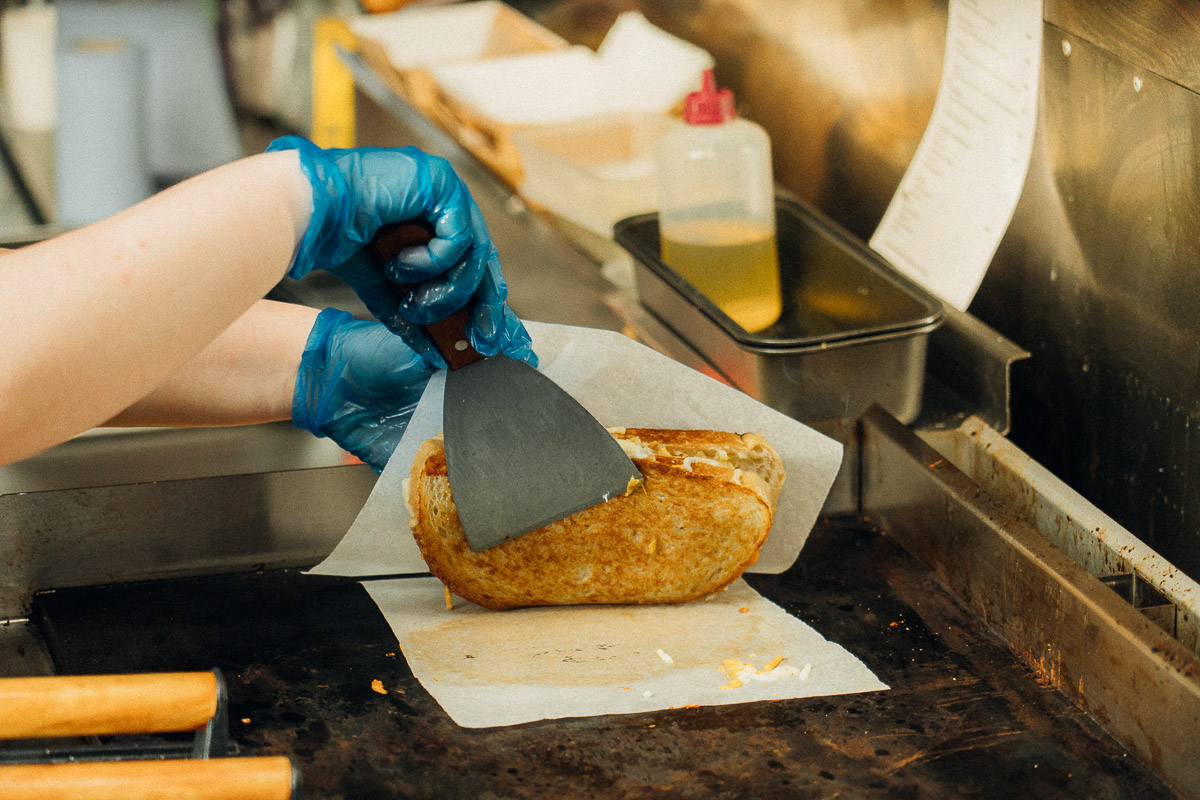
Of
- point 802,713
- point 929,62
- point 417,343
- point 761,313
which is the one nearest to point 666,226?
point 761,313

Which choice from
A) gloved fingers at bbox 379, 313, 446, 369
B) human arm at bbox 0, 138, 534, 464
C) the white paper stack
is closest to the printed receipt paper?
gloved fingers at bbox 379, 313, 446, 369

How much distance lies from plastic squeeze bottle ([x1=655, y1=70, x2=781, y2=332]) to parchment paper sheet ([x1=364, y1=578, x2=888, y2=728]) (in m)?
0.71

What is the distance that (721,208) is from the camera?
2082 millimetres

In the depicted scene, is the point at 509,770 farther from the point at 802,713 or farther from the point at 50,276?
the point at 50,276

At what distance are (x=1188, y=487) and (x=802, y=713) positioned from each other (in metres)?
0.68

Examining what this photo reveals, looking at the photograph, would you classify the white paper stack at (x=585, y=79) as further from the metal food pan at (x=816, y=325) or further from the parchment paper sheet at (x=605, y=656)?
the parchment paper sheet at (x=605, y=656)

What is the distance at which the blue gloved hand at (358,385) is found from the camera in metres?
1.61

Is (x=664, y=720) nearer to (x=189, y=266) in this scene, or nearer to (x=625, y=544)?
(x=625, y=544)

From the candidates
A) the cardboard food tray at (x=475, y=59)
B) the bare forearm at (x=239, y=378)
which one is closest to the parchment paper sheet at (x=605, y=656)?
the bare forearm at (x=239, y=378)

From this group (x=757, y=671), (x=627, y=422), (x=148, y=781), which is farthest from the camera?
(x=627, y=422)

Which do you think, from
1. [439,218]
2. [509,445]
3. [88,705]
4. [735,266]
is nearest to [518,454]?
[509,445]

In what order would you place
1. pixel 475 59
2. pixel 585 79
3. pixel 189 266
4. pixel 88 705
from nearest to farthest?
pixel 88 705 < pixel 189 266 < pixel 585 79 < pixel 475 59

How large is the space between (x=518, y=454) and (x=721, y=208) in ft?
2.97

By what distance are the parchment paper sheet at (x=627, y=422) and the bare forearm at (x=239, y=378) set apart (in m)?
0.29
